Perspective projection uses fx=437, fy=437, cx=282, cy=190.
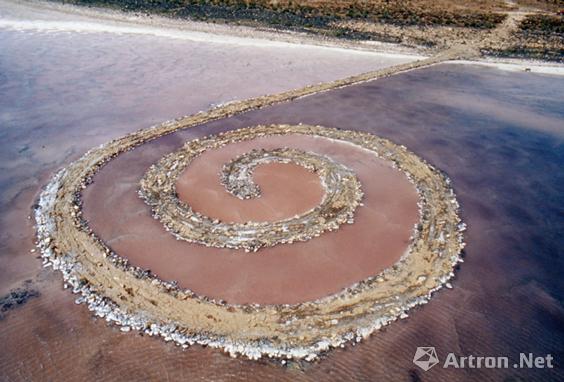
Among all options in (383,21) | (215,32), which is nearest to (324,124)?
(215,32)

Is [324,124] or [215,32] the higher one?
[215,32]

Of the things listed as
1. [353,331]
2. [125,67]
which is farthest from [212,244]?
[125,67]

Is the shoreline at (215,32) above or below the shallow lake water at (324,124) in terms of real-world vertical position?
above

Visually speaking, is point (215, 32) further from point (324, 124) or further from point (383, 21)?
point (324, 124)

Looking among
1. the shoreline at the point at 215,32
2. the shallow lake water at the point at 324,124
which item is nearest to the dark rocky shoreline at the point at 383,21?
the shoreline at the point at 215,32

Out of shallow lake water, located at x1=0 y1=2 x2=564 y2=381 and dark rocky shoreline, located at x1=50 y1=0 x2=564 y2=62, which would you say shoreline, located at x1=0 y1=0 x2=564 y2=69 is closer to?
dark rocky shoreline, located at x1=50 y1=0 x2=564 y2=62

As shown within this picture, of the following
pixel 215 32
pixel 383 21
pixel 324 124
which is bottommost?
pixel 324 124

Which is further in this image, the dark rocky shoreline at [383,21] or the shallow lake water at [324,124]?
the dark rocky shoreline at [383,21]

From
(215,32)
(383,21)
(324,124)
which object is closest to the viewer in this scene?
(324,124)

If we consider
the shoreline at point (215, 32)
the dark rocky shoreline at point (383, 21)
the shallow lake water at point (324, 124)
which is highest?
the dark rocky shoreline at point (383, 21)

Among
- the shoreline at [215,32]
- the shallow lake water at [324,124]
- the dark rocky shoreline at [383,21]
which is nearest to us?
the shallow lake water at [324,124]

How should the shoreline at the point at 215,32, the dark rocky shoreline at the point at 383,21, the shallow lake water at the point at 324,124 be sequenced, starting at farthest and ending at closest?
1. the dark rocky shoreline at the point at 383,21
2. the shoreline at the point at 215,32
3. the shallow lake water at the point at 324,124

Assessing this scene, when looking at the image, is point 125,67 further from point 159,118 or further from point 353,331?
point 353,331

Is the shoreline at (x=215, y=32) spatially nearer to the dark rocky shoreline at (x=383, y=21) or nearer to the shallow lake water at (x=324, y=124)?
the dark rocky shoreline at (x=383, y=21)
